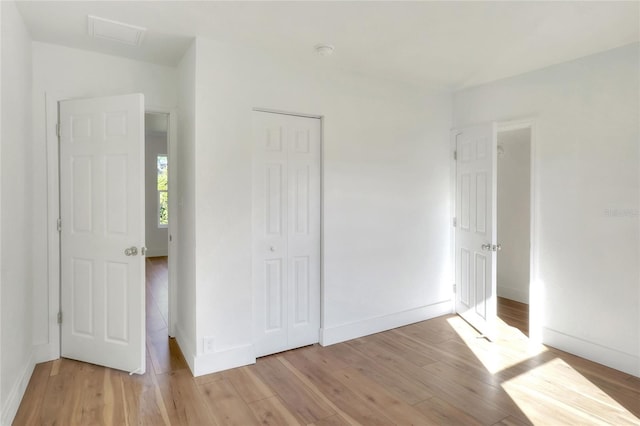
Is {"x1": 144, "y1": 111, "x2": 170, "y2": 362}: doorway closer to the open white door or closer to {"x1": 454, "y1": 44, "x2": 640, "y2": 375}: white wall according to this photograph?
the open white door

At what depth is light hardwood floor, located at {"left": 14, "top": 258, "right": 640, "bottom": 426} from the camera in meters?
2.27

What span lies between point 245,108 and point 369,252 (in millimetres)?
1833

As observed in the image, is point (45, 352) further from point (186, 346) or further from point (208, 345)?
point (208, 345)

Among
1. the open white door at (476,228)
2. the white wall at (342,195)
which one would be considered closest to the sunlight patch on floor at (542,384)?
the open white door at (476,228)

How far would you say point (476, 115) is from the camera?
399 cm

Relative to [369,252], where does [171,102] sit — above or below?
above

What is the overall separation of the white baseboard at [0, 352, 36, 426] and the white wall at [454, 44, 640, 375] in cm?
417

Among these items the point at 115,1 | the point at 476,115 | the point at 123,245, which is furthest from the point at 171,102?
the point at 476,115

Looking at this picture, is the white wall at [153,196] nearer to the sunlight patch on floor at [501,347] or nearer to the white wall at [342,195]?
the white wall at [342,195]

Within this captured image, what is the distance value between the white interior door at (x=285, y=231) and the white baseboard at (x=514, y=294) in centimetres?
301

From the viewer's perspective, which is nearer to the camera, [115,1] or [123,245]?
[115,1]

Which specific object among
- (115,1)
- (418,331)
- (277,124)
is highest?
(115,1)

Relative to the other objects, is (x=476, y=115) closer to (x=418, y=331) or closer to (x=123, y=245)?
(x=418, y=331)

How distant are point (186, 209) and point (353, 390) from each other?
6.47 ft
